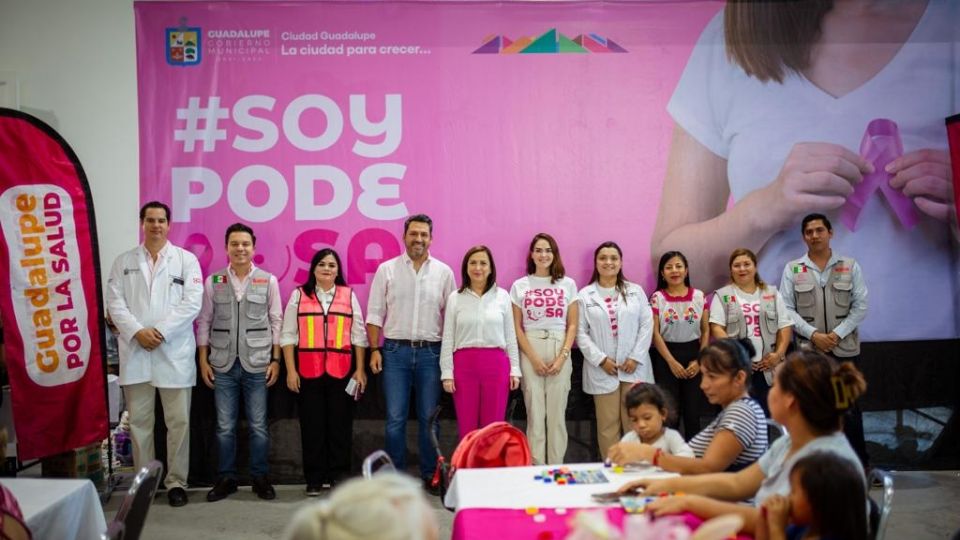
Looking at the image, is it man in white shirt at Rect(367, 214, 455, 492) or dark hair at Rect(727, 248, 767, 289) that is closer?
man in white shirt at Rect(367, 214, 455, 492)

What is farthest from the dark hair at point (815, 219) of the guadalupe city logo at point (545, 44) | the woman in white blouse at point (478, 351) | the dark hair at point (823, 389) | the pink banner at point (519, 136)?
the dark hair at point (823, 389)

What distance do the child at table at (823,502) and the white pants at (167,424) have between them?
3.80 m

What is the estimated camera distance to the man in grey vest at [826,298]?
4.95 m

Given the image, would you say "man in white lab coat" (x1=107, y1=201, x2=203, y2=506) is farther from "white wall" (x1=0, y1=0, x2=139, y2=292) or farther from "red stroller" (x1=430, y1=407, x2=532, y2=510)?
"red stroller" (x1=430, y1=407, x2=532, y2=510)

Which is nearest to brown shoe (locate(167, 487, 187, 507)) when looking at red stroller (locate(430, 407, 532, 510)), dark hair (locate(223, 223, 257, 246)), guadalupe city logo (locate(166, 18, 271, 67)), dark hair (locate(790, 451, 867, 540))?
dark hair (locate(223, 223, 257, 246))

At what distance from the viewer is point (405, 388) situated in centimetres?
483

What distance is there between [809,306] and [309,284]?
329 cm

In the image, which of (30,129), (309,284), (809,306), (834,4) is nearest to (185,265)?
(309,284)

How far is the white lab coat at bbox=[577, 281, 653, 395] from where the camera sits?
15.9 ft

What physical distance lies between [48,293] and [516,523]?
11.3ft

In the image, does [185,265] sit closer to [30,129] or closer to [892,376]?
[30,129]

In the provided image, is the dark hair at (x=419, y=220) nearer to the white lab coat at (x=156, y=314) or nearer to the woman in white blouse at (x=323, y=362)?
the woman in white blouse at (x=323, y=362)

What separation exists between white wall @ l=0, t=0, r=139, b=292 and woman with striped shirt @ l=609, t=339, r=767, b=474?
3997 mm

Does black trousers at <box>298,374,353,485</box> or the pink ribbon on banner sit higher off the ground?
the pink ribbon on banner
